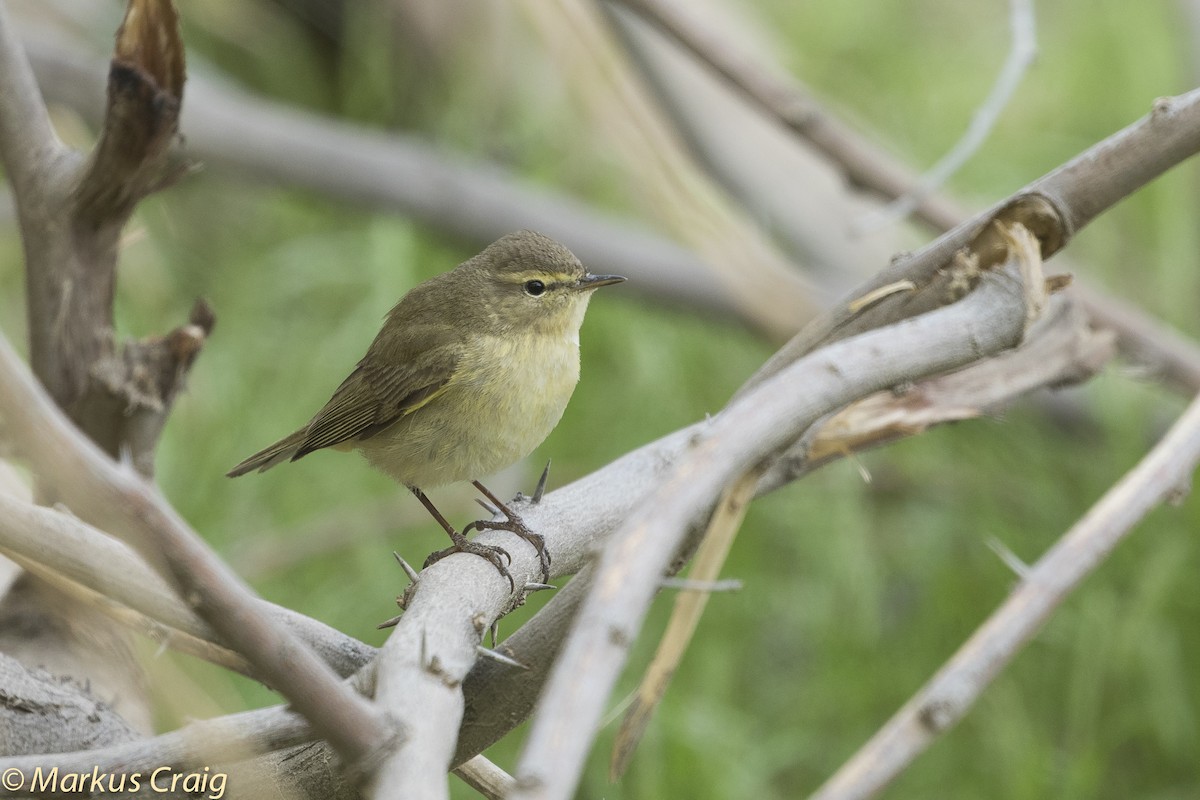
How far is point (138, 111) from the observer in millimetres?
2748

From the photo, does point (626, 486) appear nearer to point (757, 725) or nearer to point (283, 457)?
point (283, 457)

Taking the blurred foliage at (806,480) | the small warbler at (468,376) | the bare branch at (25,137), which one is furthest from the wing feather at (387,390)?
the bare branch at (25,137)

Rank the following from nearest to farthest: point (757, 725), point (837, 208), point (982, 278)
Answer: point (982, 278), point (757, 725), point (837, 208)

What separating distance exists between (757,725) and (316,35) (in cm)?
514

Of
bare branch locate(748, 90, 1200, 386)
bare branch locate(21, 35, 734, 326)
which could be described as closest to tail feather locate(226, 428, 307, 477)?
bare branch locate(748, 90, 1200, 386)

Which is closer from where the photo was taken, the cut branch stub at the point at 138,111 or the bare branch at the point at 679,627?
the bare branch at the point at 679,627

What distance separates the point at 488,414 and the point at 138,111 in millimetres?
998

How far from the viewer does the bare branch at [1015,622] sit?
1.38 m

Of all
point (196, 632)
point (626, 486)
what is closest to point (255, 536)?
point (626, 486)

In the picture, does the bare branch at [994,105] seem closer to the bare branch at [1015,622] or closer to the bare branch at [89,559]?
the bare branch at [1015,622]

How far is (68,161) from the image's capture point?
9.63 ft

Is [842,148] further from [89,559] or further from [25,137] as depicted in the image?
[89,559]

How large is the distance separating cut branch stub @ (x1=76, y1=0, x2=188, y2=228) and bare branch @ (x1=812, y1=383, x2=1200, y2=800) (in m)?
1.96

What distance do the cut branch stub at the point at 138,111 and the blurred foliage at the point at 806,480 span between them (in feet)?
0.65
